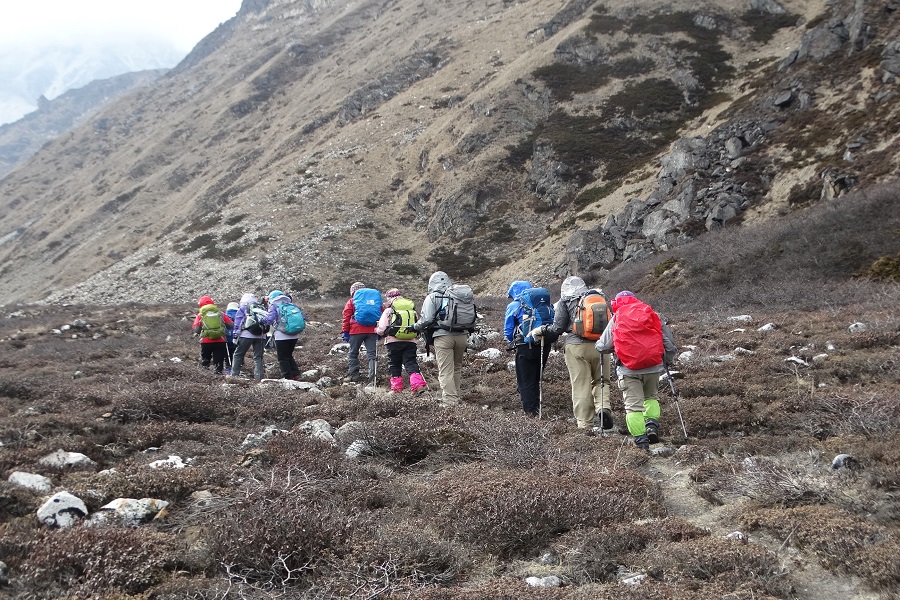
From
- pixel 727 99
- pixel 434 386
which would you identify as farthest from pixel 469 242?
pixel 434 386

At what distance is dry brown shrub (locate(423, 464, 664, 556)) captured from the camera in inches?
173

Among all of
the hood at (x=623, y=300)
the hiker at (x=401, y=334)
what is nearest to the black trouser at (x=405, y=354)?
the hiker at (x=401, y=334)

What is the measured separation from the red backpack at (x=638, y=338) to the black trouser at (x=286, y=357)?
8160 millimetres

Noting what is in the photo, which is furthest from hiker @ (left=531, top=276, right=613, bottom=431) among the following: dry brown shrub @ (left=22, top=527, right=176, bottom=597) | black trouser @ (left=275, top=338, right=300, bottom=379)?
black trouser @ (left=275, top=338, right=300, bottom=379)

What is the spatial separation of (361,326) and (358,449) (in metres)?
6.47

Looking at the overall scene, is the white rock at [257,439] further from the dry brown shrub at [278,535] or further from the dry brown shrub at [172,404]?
the dry brown shrub at [278,535]

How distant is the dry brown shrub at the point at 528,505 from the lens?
439 cm

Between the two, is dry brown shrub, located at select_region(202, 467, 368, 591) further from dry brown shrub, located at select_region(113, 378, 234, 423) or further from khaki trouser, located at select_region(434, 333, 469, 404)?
khaki trouser, located at select_region(434, 333, 469, 404)

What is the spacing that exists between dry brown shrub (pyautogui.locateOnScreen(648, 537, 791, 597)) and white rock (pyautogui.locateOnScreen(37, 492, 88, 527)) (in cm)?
420

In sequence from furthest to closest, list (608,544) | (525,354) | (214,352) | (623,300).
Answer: (214,352)
(525,354)
(623,300)
(608,544)

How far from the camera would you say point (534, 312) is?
9.44 meters

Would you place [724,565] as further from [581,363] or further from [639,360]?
[581,363]

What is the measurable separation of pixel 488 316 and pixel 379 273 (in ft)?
90.7

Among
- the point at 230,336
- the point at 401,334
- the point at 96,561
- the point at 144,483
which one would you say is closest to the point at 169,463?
the point at 144,483
